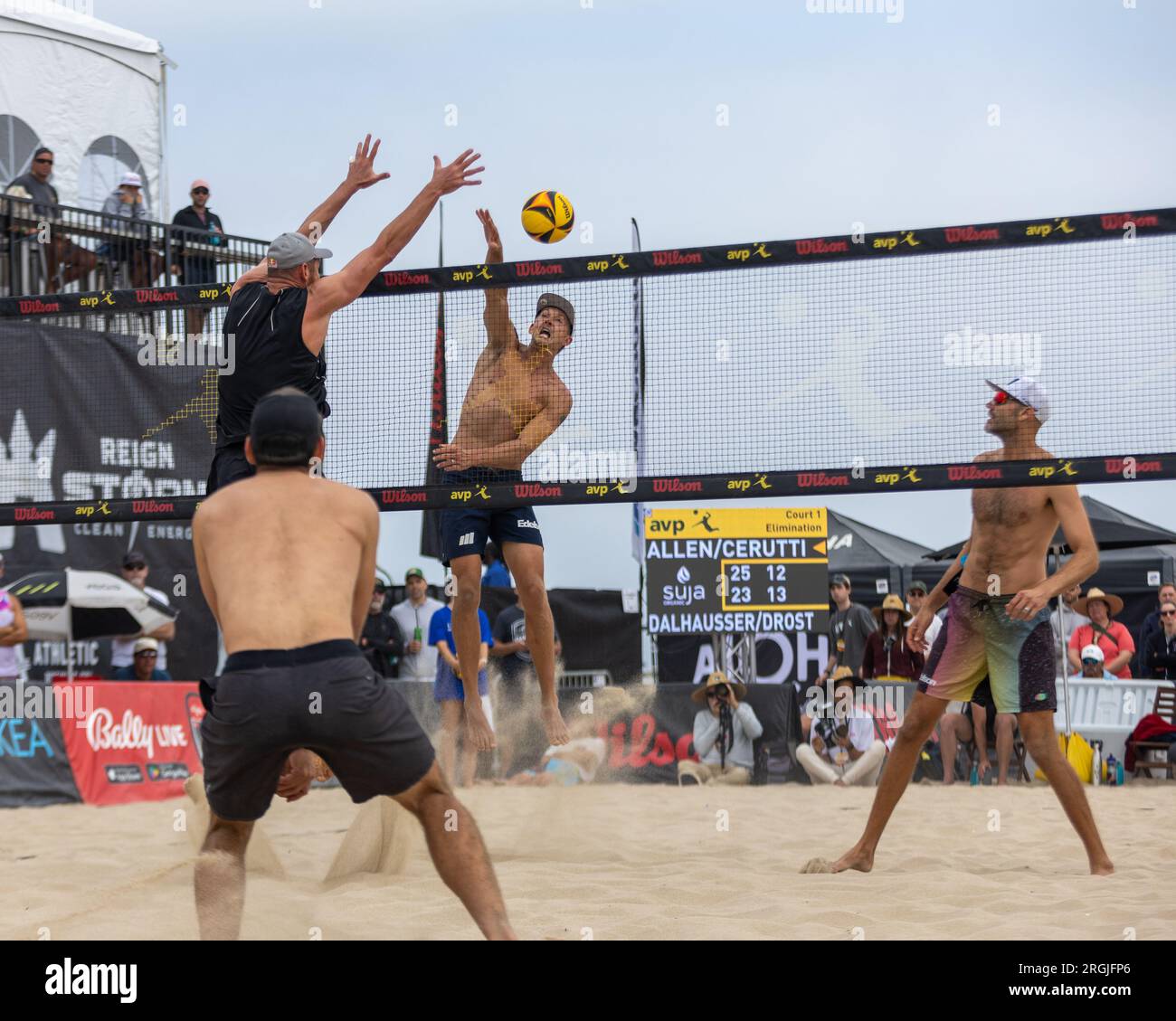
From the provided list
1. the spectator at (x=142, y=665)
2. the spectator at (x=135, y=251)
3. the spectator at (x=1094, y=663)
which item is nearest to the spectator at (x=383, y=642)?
the spectator at (x=142, y=665)

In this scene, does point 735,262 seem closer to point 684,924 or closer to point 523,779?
point 684,924

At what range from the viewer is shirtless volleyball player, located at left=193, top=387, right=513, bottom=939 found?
13.7 ft

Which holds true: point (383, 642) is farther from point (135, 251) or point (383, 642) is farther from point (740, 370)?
point (740, 370)

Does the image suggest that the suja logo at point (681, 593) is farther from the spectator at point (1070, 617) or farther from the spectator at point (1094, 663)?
the spectator at point (1094, 663)

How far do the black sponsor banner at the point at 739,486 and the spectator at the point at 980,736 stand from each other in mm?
6648

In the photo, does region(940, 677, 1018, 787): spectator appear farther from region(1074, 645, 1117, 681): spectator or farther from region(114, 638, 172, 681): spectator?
region(114, 638, 172, 681): spectator

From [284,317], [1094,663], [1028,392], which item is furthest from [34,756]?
[1094,663]

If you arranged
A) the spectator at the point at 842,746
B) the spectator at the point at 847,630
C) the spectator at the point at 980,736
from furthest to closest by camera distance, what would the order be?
1. the spectator at the point at 847,630
2. the spectator at the point at 842,746
3. the spectator at the point at 980,736

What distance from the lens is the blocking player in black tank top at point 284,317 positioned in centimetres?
584

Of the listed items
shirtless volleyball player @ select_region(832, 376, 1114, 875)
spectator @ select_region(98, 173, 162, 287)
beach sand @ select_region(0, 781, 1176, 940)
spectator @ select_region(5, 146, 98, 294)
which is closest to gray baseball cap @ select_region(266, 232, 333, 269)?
beach sand @ select_region(0, 781, 1176, 940)

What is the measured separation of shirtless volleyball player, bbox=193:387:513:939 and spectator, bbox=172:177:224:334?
9.80 metres

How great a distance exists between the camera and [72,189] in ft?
49.8

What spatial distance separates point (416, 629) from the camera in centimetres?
1449
